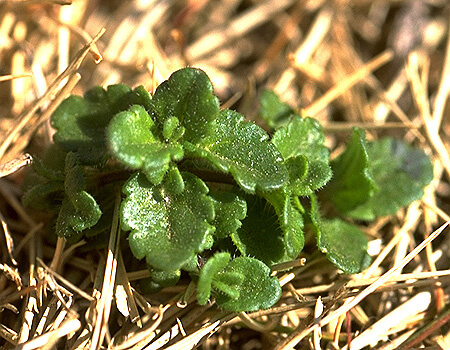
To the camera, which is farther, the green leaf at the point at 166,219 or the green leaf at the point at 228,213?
the green leaf at the point at 228,213

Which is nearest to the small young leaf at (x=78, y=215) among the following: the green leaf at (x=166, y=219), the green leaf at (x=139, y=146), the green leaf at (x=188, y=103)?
the green leaf at (x=166, y=219)

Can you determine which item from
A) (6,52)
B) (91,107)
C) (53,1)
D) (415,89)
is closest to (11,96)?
(6,52)

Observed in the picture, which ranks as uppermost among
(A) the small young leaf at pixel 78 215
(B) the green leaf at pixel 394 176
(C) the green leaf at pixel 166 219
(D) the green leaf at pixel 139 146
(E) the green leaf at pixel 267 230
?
(D) the green leaf at pixel 139 146

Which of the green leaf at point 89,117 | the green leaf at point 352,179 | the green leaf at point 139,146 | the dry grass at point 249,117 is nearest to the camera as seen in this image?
the green leaf at point 139,146

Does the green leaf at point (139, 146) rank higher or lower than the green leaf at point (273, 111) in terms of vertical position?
higher

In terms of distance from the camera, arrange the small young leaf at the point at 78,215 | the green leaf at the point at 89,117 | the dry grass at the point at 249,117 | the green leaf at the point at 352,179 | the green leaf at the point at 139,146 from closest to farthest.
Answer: the green leaf at the point at 139,146 → the small young leaf at the point at 78,215 → the dry grass at the point at 249,117 → the green leaf at the point at 89,117 → the green leaf at the point at 352,179

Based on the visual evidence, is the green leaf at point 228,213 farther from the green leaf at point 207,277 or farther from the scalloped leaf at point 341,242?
the scalloped leaf at point 341,242
